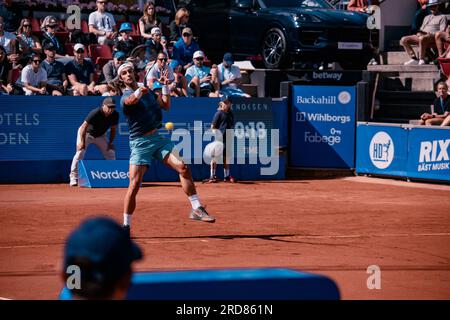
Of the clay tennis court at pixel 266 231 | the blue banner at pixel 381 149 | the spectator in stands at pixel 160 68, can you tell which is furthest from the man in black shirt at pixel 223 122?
the blue banner at pixel 381 149

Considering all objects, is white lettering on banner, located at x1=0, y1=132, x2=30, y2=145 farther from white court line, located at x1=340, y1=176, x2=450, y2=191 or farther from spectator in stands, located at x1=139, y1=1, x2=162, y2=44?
white court line, located at x1=340, y1=176, x2=450, y2=191

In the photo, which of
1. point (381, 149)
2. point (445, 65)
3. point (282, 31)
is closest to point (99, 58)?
point (282, 31)

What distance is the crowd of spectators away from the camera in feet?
60.9

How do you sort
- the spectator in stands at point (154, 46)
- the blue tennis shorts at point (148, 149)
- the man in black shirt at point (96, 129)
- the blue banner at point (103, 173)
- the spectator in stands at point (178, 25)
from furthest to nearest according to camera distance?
the spectator in stands at point (178, 25) < the spectator in stands at point (154, 46) < the blue banner at point (103, 173) < the man in black shirt at point (96, 129) < the blue tennis shorts at point (148, 149)

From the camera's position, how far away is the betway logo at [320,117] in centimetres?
2030

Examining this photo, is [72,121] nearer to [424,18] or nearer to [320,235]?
[320,235]

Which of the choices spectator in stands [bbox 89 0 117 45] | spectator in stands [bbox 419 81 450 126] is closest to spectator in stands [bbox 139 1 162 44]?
spectator in stands [bbox 89 0 117 45]

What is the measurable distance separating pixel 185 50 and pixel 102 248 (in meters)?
18.6

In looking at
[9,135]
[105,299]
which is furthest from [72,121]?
[105,299]

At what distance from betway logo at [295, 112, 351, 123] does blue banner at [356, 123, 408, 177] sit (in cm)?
43

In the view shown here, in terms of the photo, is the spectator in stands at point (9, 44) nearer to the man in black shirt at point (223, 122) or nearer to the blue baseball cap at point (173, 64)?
the blue baseball cap at point (173, 64)

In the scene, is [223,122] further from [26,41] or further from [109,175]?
[26,41]

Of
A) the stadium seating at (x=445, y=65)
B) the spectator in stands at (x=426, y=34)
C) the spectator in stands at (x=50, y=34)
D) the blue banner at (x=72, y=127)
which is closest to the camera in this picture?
the blue banner at (x=72, y=127)

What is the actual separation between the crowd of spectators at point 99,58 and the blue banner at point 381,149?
302cm
